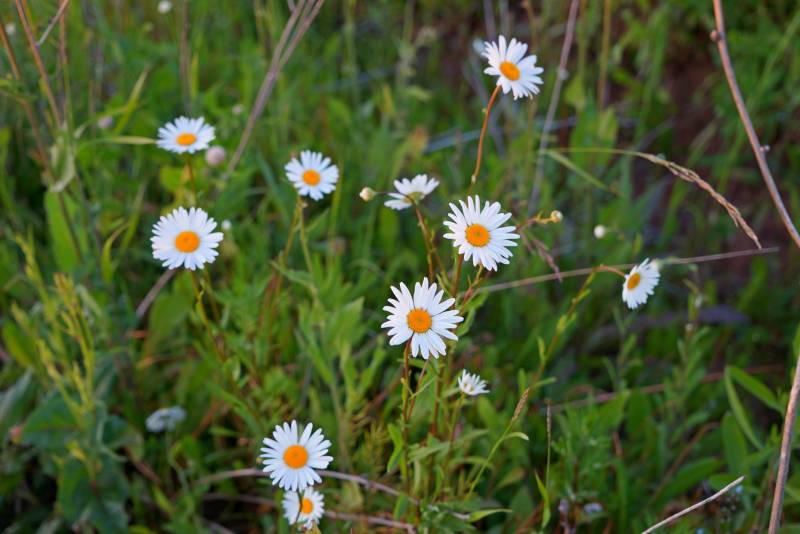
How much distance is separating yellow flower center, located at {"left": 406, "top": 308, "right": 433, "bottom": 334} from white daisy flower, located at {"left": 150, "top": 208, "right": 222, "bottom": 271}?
0.30 m

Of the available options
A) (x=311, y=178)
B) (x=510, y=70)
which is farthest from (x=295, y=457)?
(x=510, y=70)

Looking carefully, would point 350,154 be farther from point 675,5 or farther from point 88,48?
point 675,5

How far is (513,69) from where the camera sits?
1.17 m

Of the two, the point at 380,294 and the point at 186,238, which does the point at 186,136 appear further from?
the point at 380,294

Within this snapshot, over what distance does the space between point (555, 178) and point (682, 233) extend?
1.39 feet

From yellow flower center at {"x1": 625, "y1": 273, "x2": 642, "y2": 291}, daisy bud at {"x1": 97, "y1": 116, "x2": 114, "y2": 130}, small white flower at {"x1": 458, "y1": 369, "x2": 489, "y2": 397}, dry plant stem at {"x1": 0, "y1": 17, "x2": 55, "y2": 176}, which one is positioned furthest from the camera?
daisy bud at {"x1": 97, "y1": 116, "x2": 114, "y2": 130}

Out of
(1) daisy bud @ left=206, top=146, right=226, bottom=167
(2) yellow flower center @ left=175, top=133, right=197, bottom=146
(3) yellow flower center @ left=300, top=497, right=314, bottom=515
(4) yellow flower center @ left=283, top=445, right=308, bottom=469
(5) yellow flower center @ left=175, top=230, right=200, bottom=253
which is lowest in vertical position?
(3) yellow flower center @ left=300, top=497, right=314, bottom=515

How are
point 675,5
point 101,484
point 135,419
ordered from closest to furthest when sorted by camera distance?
point 101,484 < point 135,419 < point 675,5

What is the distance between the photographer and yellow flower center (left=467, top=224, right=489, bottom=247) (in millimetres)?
997

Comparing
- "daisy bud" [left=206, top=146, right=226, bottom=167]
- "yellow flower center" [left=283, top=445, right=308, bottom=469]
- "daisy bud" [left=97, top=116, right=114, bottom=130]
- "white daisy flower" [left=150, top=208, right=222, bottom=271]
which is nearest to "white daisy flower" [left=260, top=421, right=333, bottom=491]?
"yellow flower center" [left=283, top=445, right=308, bottom=469]

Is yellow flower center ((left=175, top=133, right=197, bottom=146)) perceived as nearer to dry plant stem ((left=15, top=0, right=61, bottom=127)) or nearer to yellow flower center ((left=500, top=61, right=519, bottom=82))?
dry plant stem ((left=15, top=0, right=61, bottom=127))

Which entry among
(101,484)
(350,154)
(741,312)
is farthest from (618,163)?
(101,484)

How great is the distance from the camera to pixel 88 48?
81.7 inches

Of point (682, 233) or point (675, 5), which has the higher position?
point (675, 5)
